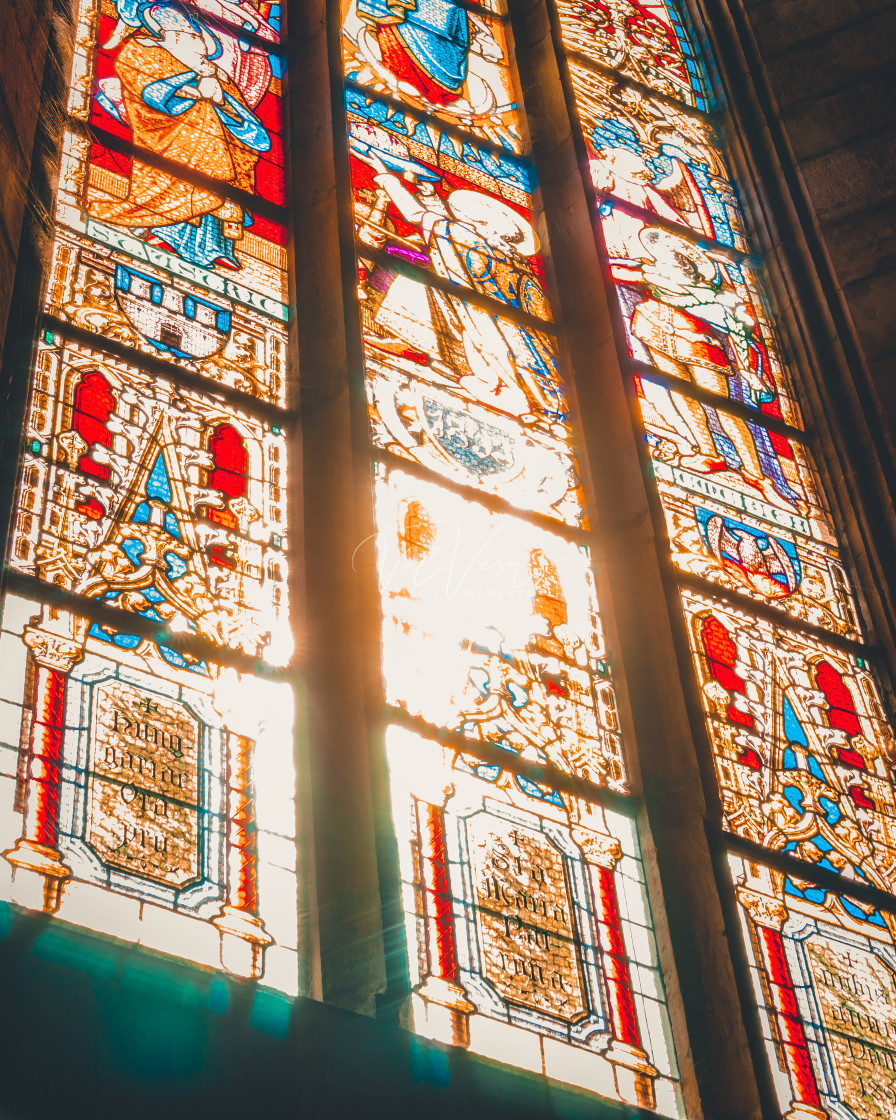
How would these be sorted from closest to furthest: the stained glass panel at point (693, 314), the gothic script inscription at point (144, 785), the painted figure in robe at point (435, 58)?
1. the gothic script inscription at point (144, 785)
2. the stained glass panel at point (693, 314)
3. the painted figure in robe at point (435, 58)

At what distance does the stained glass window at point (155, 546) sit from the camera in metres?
3.59

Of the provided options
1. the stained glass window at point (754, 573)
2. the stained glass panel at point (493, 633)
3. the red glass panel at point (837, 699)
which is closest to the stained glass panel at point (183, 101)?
the stained glass panel at point (493, 633)

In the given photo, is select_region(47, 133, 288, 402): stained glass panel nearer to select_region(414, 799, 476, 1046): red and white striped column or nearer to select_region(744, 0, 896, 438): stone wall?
select_region(414, 799, 476, 1046): red and white striped column

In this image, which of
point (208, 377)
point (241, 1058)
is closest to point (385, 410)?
point (208, 377)

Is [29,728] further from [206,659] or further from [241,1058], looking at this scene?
[241,1058]

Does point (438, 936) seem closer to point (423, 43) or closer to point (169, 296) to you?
point (169, 296)

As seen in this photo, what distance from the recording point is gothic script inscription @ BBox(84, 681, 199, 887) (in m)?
3.59

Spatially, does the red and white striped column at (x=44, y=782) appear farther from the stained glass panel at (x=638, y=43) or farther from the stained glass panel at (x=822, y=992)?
the stained glass panel at (x=638, y=43)

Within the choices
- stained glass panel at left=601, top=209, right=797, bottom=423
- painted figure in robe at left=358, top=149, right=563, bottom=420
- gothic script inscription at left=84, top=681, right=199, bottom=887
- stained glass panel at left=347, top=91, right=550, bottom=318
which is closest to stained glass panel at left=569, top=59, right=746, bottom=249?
stained glass panel at left=601, top=209, right=797, bottom=423

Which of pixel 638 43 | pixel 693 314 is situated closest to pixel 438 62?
pixel 638 43

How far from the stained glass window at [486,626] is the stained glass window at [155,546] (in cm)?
33

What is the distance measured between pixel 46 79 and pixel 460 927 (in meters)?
2.49

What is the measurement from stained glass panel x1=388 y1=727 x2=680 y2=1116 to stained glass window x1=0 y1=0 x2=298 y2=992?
33 centimetres

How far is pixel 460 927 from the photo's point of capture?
396cm
